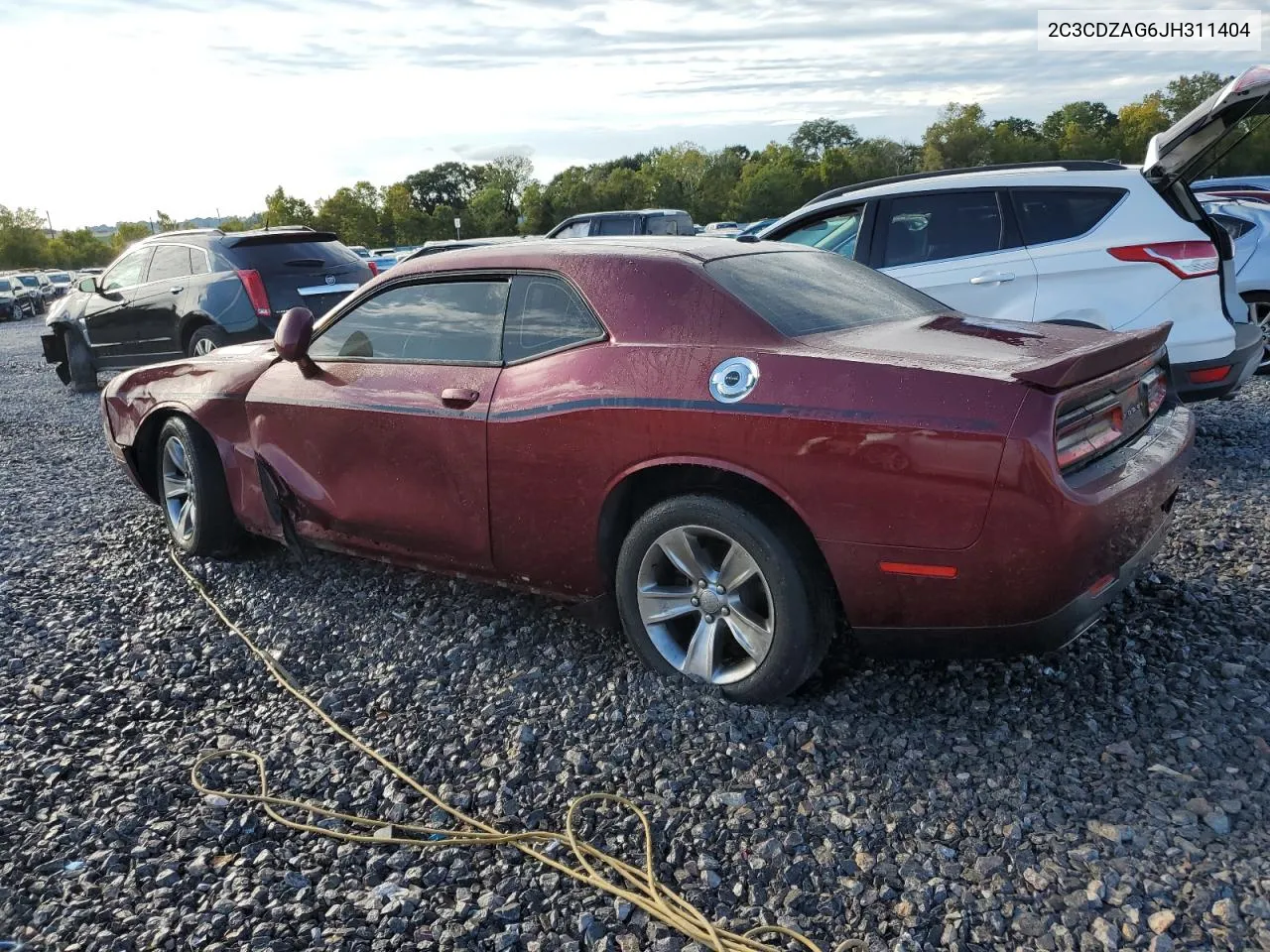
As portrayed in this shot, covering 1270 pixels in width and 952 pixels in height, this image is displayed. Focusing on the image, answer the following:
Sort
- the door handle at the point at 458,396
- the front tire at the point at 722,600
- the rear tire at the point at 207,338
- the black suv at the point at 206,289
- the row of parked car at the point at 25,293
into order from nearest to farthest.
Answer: the front tire at the point at 722,600 < the door handle at the point at 458,396 < the black suv at the point at 206,289 < the rear tire at the point at 207,338 < the row of parked car at the point at 25,293

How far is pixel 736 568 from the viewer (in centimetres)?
319

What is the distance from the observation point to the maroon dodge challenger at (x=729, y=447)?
2.78 meters

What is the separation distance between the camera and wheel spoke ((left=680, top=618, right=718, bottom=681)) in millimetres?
3307

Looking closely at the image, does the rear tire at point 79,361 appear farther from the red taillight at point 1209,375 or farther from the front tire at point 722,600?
the red taillight at point 1209,375

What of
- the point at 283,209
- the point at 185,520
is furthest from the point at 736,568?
the point at 283,209

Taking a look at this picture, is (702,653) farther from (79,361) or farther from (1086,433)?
(79,361)

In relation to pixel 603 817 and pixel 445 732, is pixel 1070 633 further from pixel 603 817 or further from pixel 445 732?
pixel 445 732

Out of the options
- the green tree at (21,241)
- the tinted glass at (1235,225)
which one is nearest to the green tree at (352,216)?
the green tree at (21,241)

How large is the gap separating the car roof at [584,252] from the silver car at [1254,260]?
18.7ft

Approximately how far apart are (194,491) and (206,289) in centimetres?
571

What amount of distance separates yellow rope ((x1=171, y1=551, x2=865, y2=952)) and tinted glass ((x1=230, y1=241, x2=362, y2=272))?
7.50m

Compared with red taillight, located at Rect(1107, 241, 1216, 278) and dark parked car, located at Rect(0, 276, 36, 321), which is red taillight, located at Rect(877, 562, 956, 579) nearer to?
red taillight, located at Rect(1107, 241, 1216, 278)

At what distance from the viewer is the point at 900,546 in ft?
9.36

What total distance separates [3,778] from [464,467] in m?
1.74
